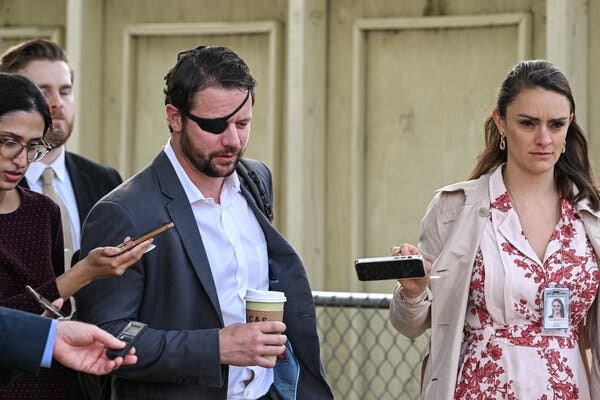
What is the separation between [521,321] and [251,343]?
3.28 ft

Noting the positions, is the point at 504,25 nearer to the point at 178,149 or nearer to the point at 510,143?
the point at 510,143

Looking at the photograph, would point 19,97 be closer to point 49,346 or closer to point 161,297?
point 161,297

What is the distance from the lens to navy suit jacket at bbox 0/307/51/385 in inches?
110

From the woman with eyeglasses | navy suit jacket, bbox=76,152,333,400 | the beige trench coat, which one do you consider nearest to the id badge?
the beige trench coat

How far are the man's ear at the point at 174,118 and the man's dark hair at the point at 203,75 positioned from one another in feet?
0.04

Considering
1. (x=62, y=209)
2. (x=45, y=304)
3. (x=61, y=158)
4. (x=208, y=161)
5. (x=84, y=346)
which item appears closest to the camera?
(x=84, y=346)

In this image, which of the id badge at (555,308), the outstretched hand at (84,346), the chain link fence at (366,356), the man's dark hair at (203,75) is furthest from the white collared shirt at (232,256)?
the chain link fence at (366,356)

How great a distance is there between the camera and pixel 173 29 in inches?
264

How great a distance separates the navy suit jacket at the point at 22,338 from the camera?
2.78 metres

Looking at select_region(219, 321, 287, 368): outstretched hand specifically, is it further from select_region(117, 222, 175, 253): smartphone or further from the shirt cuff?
the shirt cuff

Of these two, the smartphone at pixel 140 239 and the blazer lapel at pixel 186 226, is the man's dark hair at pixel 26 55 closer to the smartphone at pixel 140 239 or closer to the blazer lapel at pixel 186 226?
the blazer lapel at pixel 186 226

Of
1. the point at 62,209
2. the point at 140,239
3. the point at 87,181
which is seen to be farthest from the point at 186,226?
the point at 87,181

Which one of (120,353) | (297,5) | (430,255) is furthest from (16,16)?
(120,353)

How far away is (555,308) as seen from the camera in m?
3.80
